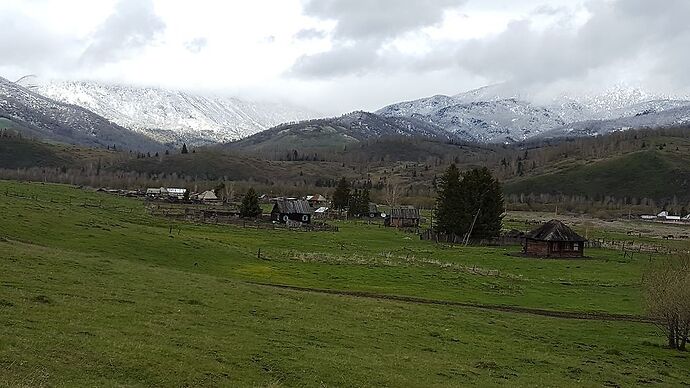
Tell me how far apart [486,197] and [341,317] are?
7921 cm

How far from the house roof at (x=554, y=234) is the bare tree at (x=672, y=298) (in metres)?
58.0

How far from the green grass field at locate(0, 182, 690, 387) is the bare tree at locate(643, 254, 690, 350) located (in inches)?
56.7

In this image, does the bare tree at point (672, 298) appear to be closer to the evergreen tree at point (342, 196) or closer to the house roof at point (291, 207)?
the house roof at point (291, 207)

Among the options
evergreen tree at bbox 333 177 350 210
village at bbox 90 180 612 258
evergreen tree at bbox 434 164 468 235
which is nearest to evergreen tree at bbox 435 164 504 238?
evergreen tree at bbox 434 164 468 235

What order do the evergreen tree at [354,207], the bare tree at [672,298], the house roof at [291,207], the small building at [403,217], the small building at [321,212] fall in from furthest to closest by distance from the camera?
the small building at [321,212], the evergreen tree at [354,207], the small building at [403,217], the house roof at [291,207], the bare tree at [672,298]

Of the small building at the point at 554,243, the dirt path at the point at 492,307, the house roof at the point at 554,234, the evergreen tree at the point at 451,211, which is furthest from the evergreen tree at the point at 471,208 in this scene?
the dirt path at the point at 492,307

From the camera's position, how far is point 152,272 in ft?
128

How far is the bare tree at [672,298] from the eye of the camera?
35.0 m

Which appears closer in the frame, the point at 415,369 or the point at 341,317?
the point at 415,369

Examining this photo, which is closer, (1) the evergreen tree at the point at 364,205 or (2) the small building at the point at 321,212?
(1) the evergreen tree at the point at 364,205

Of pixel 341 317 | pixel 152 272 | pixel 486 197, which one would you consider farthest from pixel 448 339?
pixel 486 197

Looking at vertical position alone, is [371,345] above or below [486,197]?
below

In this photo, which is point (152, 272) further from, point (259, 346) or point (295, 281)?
point (259, 346)

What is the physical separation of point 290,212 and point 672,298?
325ft
